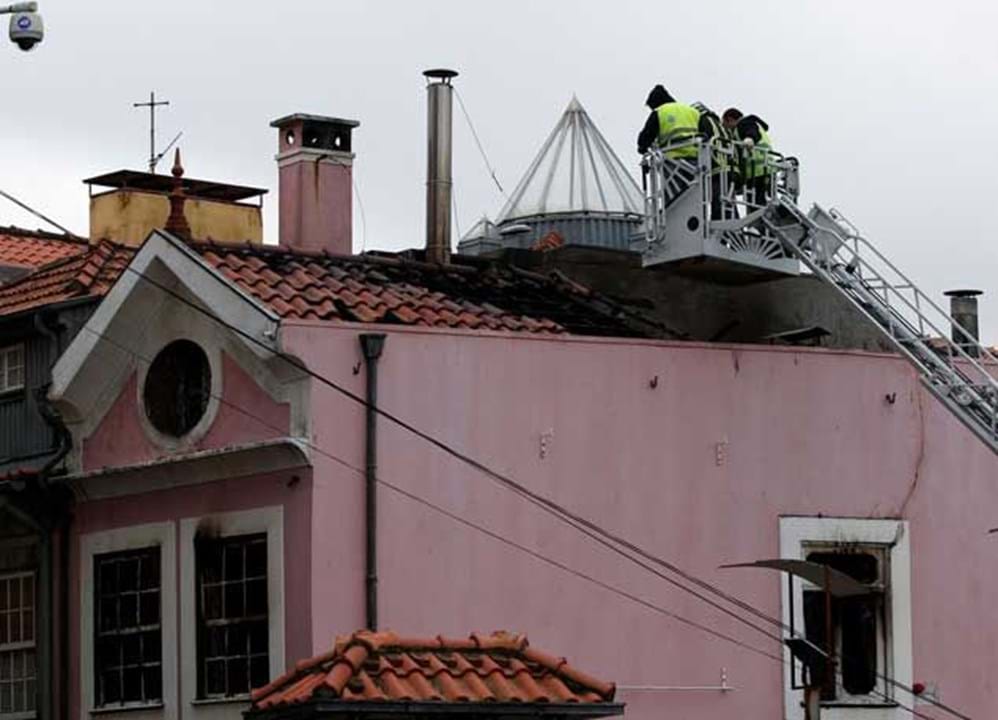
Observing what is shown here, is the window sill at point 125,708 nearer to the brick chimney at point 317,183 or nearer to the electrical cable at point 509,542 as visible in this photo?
the electrical cable at point 509,542

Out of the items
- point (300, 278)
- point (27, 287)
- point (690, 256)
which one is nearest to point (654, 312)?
point (690, 256)

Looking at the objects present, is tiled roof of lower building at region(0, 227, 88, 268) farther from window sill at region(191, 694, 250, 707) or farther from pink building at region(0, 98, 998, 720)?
window sill at region(191, 694, 250, 707)

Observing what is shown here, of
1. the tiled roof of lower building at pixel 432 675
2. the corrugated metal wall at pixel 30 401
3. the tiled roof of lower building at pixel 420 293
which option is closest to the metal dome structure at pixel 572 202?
the tiled roof of lower building at pixel 420 293

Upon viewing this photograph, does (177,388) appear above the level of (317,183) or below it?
below

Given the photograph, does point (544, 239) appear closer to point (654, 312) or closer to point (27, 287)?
point (654, 312)

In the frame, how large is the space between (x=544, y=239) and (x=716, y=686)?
24.2ft

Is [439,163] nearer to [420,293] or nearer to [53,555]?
[420,293]

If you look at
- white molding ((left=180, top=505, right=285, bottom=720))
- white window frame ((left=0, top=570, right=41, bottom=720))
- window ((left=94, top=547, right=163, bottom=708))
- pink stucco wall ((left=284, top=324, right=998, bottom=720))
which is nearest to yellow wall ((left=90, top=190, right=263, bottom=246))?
white window frame ((left=0, top=570, right=41, bottom=720))

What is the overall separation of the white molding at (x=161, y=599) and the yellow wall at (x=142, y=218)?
9.21 meters

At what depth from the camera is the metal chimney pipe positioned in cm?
3412

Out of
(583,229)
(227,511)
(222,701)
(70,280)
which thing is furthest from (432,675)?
(583,229)

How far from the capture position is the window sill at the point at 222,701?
29.5 meters

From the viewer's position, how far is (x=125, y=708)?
31141 millimetres

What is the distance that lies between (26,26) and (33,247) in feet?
46.8
